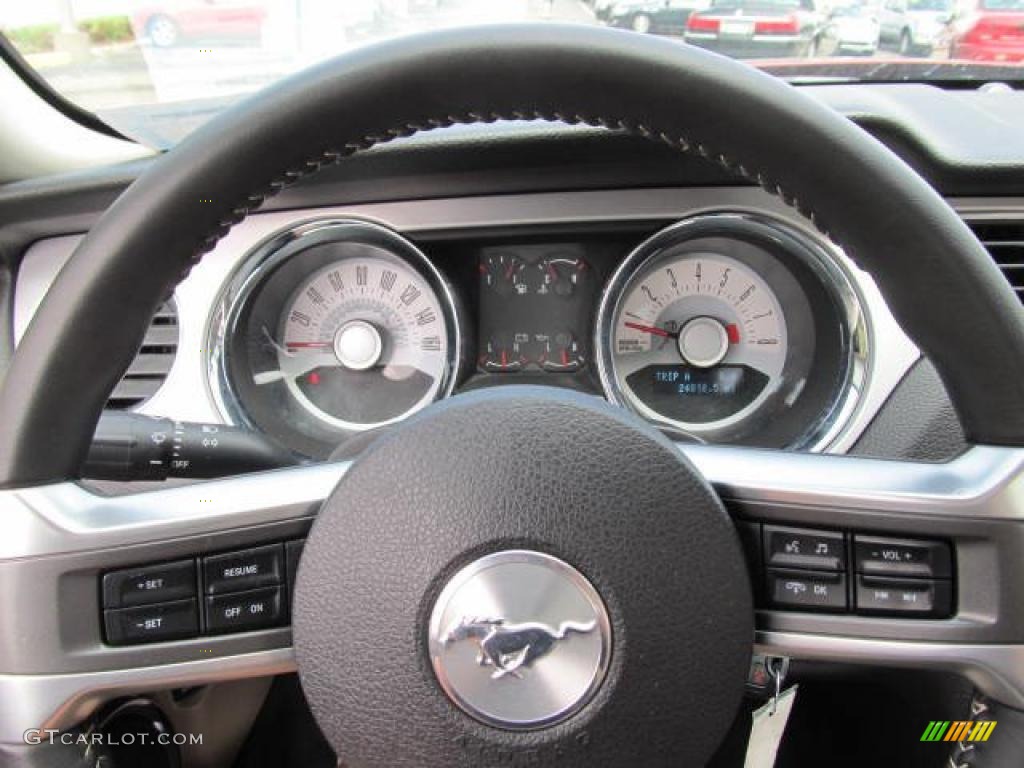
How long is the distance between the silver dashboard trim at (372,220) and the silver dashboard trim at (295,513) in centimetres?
80

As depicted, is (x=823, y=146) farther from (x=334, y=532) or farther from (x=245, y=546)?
(x=245, y=546)

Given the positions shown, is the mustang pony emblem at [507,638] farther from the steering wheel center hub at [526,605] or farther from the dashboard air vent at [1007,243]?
the dashboard air vent at [1007,243]

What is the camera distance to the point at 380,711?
0.93 m

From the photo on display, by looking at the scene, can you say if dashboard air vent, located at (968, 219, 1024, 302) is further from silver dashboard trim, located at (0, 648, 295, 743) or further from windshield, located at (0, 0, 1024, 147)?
silver dashboard trim, located at (0, 648, 295, 743)

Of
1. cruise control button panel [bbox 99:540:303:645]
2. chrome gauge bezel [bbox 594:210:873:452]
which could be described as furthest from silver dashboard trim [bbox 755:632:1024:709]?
chrome gauge bezel [bbox 594:210:873:452]

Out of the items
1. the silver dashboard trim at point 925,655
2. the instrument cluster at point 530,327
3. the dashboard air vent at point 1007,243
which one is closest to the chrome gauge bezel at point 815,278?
the instrument cluster at point 530,327

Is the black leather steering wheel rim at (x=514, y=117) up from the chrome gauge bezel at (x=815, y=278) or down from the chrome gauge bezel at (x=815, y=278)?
up

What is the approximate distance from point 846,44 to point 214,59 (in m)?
1.31

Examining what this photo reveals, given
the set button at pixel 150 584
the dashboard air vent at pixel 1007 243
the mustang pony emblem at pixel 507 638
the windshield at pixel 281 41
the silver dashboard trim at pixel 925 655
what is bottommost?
the silver dashboard trim at pixel 925 655

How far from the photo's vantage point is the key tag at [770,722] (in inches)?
46.3

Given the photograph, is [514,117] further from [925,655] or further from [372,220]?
[372,220]

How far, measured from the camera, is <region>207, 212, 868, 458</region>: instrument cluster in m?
1.94

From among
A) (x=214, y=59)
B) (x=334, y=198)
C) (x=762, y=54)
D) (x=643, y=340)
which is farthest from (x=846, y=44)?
(x=214, y=59)

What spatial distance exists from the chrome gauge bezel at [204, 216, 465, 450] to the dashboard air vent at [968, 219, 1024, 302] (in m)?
0.97
